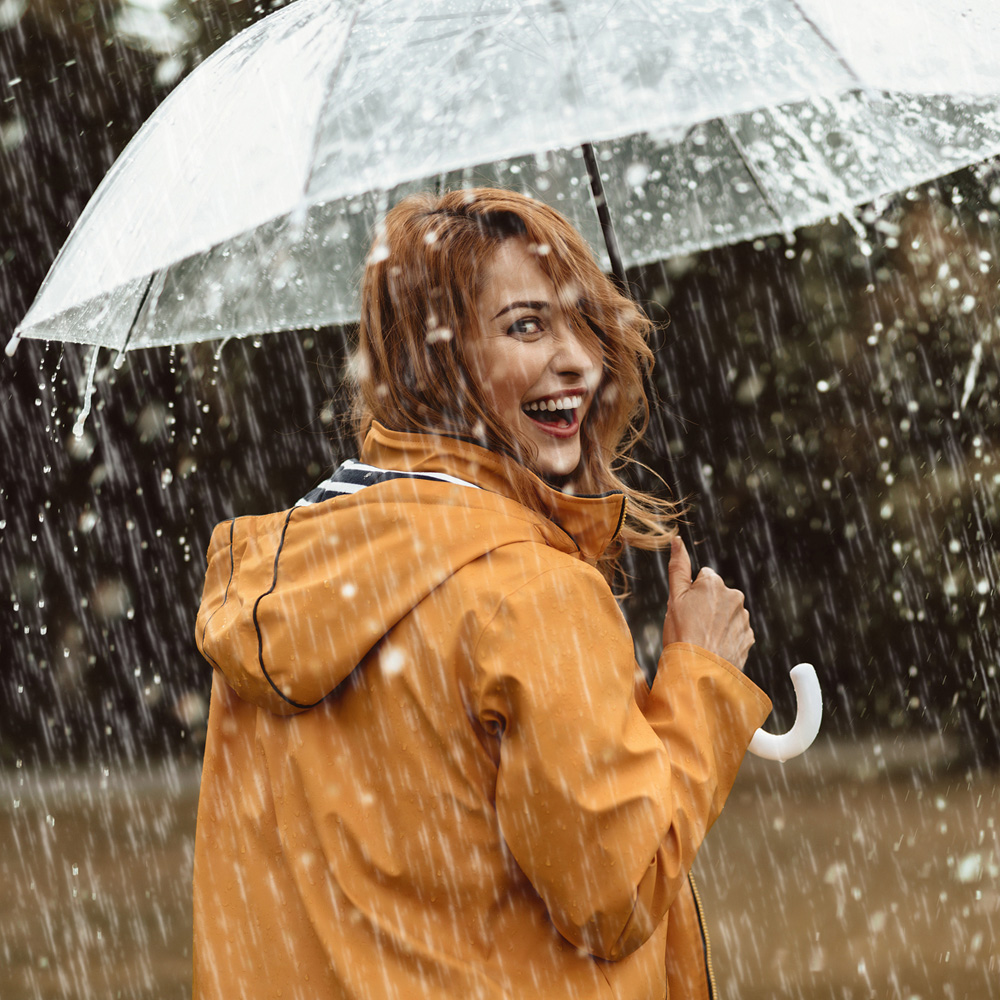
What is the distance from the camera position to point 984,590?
5.85 m

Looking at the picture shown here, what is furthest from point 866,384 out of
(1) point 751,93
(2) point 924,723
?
(1) point 751,93

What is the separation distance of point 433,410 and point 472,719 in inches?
19.5

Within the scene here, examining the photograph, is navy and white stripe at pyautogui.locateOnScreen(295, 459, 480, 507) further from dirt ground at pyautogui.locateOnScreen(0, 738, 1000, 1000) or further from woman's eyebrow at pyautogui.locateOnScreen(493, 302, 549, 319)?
dirt ground at pyautogui.locateOnScreen(0, 738, 1000, 1000)

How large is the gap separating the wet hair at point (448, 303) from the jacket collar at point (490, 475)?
2cm

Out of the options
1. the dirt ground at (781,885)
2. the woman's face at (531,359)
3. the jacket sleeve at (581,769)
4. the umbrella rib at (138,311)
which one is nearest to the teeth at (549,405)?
the woman's face at (531,359)

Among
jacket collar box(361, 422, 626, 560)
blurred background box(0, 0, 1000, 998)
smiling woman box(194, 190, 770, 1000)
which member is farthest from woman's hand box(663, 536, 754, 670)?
blurred background box(0, 0, 1000, 998)

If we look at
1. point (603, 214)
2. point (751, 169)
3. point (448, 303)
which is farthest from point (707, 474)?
point (448, 303)

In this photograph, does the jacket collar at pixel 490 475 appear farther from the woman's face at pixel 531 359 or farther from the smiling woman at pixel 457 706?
the woman's face at pixel 531 359

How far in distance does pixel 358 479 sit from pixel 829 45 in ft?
3.63

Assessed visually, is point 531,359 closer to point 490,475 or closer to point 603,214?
point 490,475

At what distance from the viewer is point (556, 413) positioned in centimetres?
175

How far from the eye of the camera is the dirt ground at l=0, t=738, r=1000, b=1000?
400 centimetres

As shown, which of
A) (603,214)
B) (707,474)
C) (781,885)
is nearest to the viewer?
(603,214)

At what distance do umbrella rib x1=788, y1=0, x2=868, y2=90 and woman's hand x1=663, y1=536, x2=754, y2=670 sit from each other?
0.85 metres
